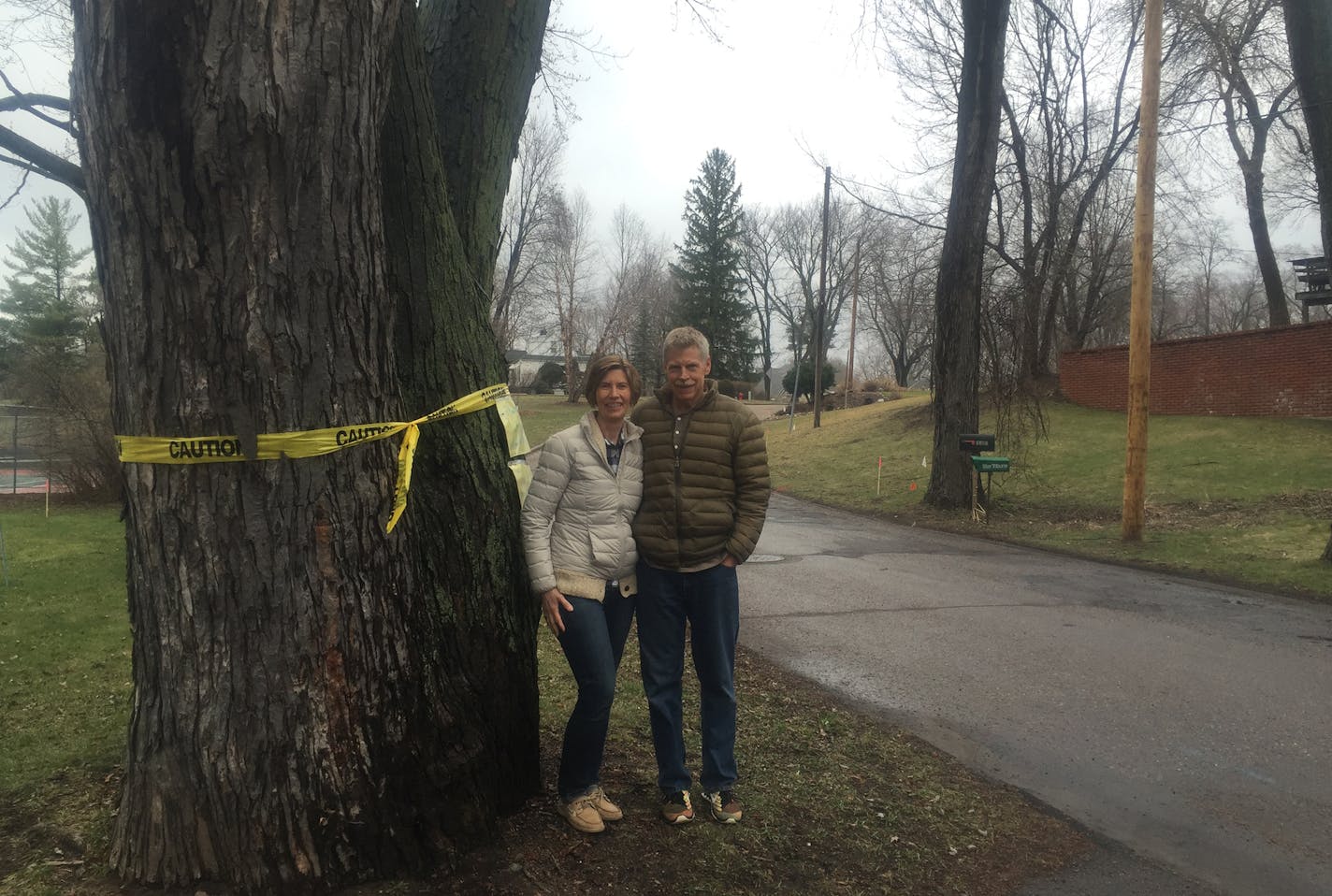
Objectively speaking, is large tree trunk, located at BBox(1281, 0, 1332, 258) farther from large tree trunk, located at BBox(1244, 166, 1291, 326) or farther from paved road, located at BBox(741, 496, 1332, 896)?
large tree trunk, located at BBox(1244, 166, 1291, 326)

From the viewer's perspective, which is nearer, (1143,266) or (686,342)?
(686,342)

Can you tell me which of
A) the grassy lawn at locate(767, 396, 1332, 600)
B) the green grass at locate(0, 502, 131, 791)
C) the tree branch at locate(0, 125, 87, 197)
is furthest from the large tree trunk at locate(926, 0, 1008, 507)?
the tree branch at locate(0, 125, 87, 197)

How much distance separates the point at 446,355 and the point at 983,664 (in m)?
4.68

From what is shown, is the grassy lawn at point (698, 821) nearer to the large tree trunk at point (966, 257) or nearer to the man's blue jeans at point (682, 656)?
the man's blue jeans at point (682, 656)

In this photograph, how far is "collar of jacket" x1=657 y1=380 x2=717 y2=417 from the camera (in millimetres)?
3641

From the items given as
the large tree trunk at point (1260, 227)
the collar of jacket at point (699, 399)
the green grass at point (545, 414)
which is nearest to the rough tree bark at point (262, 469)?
the collar of jacket at point (699, 399)

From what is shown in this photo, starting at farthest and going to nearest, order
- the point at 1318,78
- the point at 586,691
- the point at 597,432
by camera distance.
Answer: the point at 1318,78
the point at 597,432
the point at 586,691

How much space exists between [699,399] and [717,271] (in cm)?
5605

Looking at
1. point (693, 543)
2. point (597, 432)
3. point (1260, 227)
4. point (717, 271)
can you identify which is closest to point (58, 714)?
point (597, 432)

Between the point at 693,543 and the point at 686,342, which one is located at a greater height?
the point at 686,342

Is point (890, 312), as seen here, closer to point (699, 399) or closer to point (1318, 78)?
point (1318, 78)

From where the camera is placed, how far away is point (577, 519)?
347 centimetres

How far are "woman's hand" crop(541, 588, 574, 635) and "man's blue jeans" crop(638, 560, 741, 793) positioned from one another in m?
0.41

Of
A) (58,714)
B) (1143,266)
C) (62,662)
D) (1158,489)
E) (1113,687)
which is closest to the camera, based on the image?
(58,714)
